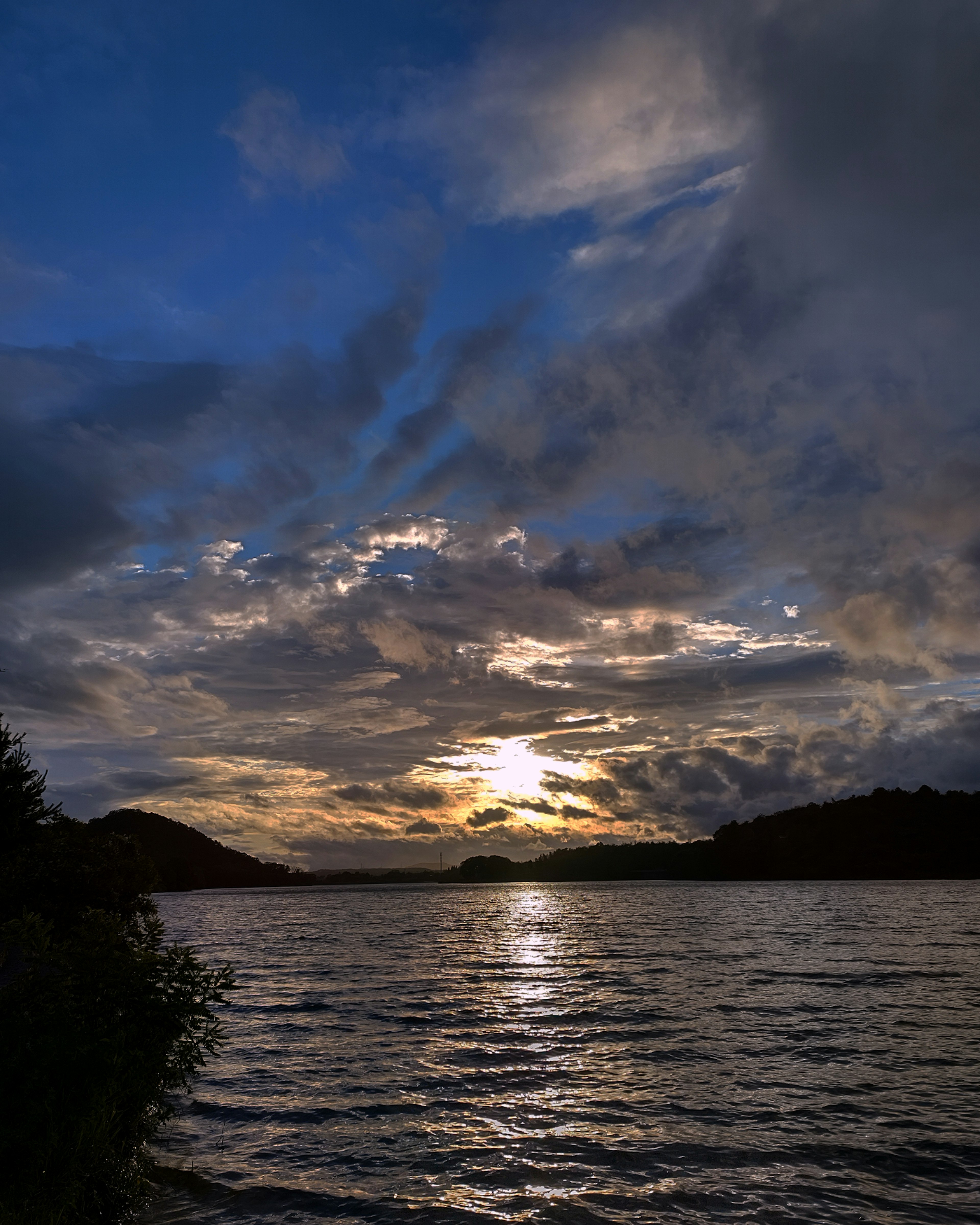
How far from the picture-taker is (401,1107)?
22141 mm

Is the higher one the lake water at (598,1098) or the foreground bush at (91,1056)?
the foreground bush at (91,1056)

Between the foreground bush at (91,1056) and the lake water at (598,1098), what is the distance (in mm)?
3485

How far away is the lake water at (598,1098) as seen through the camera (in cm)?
1556

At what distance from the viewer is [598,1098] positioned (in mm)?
22172

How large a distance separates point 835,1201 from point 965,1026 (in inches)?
810

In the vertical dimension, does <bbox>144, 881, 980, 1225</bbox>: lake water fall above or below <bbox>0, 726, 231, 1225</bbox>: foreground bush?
below

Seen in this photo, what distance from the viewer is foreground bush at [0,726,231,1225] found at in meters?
10.5

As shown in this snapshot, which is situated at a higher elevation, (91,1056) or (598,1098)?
(91,1056)

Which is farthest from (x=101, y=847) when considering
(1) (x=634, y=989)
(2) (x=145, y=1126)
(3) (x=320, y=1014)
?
(2) (x=145, y=1126)

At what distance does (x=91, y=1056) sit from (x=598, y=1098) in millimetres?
15901

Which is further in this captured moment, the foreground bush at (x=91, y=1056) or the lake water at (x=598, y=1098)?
the lake water at (x=598, y=1098)

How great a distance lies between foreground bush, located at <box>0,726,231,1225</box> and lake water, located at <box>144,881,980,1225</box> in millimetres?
3485

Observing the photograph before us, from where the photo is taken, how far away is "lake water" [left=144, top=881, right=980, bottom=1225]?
15562 mm

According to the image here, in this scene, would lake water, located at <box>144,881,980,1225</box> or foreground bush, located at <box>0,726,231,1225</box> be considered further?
lake water, located at <box>144,881,980,1225</box>
